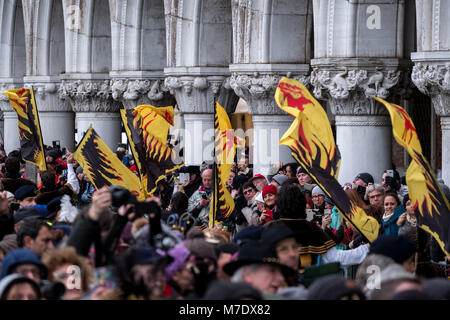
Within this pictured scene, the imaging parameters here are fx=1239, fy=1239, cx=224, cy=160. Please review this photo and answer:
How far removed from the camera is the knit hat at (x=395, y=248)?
7453 mm

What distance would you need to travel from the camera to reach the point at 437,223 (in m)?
8.59

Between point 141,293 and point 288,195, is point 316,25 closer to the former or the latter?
point 288,195

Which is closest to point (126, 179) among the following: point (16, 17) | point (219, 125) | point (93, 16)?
point (219, 125)

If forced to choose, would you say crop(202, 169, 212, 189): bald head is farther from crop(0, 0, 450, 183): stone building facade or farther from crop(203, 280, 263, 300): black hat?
crop(203, 280, 263, 300): black hat

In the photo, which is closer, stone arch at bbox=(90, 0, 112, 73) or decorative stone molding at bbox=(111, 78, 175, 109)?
decorative stone molding at bbox=(111, 78, 175, 109)

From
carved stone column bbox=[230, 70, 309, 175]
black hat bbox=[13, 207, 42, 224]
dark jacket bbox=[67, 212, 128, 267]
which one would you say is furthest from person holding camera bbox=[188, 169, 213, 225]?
dark jacket bbox=[67, 212, 128, 267]

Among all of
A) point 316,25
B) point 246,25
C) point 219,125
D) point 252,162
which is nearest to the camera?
point 219,125

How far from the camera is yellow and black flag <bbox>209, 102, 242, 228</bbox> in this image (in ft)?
39.3

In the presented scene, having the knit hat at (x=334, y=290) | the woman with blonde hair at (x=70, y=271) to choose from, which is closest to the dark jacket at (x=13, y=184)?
the woman with blonde hair at (x=70, y=271)

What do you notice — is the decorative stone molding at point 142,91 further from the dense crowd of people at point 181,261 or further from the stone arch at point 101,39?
the dense crowd of people at point 181,261

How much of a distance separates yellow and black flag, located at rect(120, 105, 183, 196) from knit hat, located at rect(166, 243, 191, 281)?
756cm

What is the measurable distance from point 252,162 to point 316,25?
4.17 meters

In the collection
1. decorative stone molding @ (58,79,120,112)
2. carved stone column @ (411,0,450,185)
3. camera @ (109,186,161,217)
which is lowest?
camera @ (109,186,161,217)

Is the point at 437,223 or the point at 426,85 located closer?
the point at 437,223
